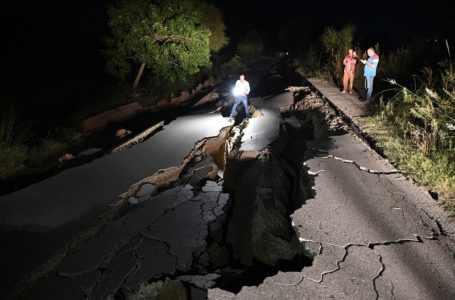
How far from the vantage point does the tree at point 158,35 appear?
11258mm

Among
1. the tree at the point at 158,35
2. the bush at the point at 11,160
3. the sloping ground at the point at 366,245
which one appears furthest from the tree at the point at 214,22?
the sloping ground at the point at 366,245

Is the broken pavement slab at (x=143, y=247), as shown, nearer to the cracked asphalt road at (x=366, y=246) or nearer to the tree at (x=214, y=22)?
the cracked asphalt road at (x=366, y=246)

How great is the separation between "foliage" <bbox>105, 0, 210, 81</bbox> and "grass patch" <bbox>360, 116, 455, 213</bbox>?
8687 mm

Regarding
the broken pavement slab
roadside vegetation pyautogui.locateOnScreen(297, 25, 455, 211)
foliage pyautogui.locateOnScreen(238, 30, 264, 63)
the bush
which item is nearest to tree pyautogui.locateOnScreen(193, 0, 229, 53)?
foliage pyautogui.locateOnScreen(238, 30, 264, 63)

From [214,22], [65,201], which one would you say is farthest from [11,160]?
[214,22]

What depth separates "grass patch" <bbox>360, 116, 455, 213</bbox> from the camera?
Answer: 3.66 meters

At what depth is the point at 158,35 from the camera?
11.6 meters

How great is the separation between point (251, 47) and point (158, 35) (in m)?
27.6

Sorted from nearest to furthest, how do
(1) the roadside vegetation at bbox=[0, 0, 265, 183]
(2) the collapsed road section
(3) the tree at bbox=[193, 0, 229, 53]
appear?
(2) the collapsed road section < (1) the roadside vegetation at bbox=[0, 0, 265, 183] < (3) the tree at bbox=[193, 0, 229, 53]

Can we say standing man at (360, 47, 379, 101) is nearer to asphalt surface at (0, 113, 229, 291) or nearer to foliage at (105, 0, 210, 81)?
asphalt surface at (0, 113, 229, 291)

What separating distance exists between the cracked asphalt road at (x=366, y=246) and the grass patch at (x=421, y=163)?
0.19 meters

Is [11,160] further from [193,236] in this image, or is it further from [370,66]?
[370,66]

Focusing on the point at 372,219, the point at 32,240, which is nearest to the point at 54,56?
the point at 32,240

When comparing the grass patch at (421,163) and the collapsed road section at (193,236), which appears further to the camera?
the grass patch at (421,163)
